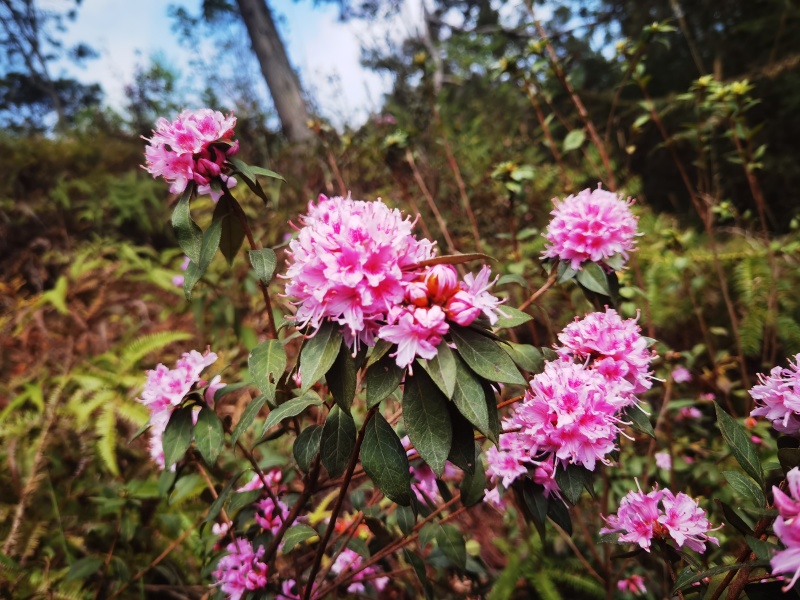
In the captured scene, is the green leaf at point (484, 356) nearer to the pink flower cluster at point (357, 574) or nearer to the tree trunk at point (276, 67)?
the pink flower cluster at point (357, 574)

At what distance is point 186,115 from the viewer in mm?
772

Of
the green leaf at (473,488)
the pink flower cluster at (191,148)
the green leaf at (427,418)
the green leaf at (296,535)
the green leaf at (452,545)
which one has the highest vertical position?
the pink flower cluster at (191,148)

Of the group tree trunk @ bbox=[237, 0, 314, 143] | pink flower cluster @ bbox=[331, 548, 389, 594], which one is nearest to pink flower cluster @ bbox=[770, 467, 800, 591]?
pink flower cluster @ bbox=[331, 548, 389, 594]

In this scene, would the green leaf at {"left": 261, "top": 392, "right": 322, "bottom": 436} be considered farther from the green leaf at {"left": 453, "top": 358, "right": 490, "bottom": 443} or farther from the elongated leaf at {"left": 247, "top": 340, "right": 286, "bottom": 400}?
the green leaf at {"left": 453, "top": 358, "right": 490, "bottom": 443}

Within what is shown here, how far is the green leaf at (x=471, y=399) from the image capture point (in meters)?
0.57

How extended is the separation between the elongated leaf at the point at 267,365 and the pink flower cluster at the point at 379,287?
13cm

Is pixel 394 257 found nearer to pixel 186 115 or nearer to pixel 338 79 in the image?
pixel 186 115

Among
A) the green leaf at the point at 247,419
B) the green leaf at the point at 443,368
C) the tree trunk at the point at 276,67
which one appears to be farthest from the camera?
the tree trunk at the point at 276,67

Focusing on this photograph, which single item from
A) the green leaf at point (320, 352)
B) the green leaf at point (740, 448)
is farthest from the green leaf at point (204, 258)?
the green leaf at point (740, 448)

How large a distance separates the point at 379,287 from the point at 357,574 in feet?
3.24

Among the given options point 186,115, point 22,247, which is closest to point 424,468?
point 186,115

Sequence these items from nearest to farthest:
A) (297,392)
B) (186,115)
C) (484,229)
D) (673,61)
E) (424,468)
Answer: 1. (186,115)
2. (297,392)
3. (424,468)
4. (484,229)
5. (673,61)

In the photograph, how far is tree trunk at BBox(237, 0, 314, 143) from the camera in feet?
16.9

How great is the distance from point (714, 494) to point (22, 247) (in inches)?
206
